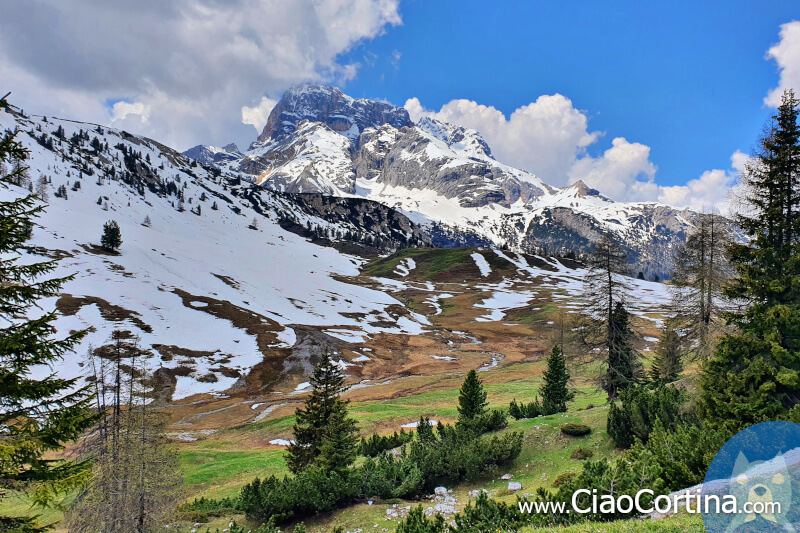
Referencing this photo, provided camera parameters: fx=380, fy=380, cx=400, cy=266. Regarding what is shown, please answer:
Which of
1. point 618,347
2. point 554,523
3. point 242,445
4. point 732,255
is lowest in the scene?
point 242,445

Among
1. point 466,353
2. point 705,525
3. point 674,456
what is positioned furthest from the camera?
point 466,353

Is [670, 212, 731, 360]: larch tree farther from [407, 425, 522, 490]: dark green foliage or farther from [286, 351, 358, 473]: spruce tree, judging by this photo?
[286, 351, 358, 473]: spruce tree

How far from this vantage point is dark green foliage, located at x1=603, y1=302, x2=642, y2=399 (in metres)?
26.4

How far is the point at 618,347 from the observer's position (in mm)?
26625

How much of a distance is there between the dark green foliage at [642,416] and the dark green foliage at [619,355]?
8231mm

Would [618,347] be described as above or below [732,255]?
below

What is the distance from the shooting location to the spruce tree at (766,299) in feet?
47.1

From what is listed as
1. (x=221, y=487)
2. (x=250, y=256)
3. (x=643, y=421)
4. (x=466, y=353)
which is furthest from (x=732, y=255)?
(x=250, y=256)

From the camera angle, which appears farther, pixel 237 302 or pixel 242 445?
pixel 237 302

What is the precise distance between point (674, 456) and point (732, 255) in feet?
35.6

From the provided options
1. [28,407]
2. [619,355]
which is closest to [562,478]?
[619,355]

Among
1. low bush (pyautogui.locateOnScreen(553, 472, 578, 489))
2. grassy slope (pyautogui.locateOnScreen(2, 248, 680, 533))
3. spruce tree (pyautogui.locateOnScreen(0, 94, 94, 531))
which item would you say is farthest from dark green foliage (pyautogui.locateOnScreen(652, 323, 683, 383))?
spruce tree (pyautogui.locateOnScreen(0, 94, 94, 531))

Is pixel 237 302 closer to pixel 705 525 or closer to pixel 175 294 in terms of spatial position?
pixel 175 294

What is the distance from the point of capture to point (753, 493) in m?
7.93
